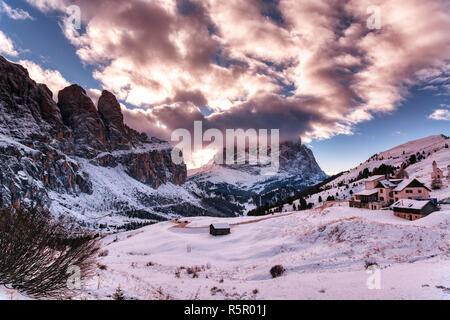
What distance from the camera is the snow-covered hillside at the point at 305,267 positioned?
39.3 ft

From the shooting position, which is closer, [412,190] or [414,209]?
[414,209]

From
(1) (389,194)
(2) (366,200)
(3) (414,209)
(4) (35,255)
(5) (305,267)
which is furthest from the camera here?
(2) (366,200)

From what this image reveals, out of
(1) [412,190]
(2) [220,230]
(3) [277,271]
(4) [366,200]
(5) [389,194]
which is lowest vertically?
(3) [277,271]

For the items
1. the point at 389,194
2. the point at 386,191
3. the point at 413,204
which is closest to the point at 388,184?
the point at 386,191

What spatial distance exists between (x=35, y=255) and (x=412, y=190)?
231ft

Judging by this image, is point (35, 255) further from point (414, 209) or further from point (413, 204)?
point (413, 204)

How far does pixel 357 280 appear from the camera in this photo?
1373 cm

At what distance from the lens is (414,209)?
3959cm

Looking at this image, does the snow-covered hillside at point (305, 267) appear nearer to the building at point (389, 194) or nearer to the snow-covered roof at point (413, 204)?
the snow-covered roof at point (413, 204)

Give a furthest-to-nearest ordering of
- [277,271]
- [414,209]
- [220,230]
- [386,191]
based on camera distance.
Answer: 1. [386,191]
2. [220,230]
3. [414,209]
4. [277,271]

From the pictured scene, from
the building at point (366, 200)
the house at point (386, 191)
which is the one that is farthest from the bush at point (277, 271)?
the house at point (386, 191)

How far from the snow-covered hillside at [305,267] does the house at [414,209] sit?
7618 mm
